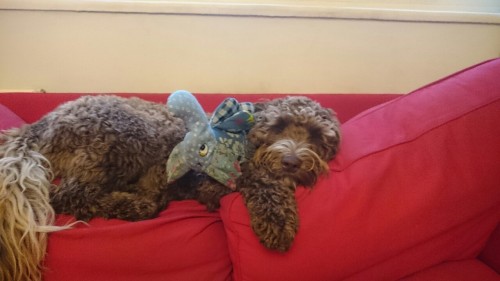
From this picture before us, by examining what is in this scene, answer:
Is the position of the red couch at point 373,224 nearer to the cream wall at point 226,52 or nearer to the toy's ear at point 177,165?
the toy's ear at point 177,165

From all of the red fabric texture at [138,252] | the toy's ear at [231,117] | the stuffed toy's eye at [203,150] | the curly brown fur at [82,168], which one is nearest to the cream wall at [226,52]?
the curly brown fur at [82,168]

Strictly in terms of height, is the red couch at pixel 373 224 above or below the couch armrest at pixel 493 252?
above

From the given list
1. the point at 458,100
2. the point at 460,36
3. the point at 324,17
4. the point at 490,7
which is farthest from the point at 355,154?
the point at 490,7

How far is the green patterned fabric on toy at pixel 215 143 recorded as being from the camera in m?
1.56

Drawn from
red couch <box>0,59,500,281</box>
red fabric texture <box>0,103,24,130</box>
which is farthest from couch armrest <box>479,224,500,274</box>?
red fabric texture <box>0,103,24,130</box>

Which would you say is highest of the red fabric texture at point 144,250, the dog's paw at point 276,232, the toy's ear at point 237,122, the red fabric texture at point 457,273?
the toy's ear at point 237,122

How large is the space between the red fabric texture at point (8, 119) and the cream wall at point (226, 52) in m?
0.56

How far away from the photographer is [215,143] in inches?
61.9

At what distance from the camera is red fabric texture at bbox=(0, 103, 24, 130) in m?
1.94

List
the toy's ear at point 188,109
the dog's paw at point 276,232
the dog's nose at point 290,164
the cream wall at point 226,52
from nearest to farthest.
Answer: the dog's paw at point 276,232
the dog's nose at point 290,164
the toy's ear at point 188,109
the cream wall at point 226,52

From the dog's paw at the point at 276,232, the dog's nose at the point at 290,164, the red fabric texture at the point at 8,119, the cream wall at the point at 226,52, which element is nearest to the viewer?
the dog's paw at the point at 276,232

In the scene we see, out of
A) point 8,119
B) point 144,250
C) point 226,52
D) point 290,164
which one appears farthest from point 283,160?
point 8,119

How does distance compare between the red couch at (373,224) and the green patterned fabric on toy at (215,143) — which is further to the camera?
the green patterned fabric on toy at (215,143)

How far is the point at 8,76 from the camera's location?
2.59m
